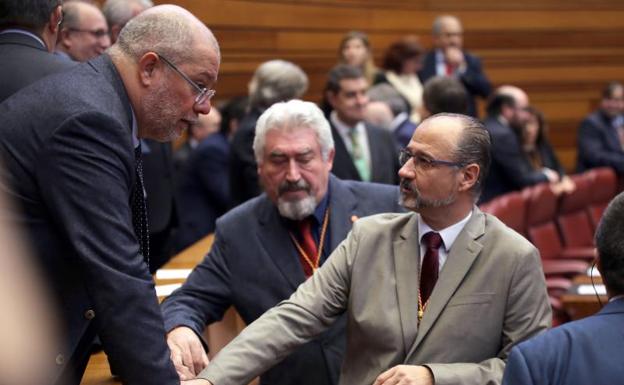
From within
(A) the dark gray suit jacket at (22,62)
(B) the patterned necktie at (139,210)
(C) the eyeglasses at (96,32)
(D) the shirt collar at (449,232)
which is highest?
(A) the dark gray suit jacket at (22,62)

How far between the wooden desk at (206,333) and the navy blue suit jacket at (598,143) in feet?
18.2

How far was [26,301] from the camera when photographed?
210cm

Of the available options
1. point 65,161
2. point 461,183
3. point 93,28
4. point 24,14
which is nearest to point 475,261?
point 461,183

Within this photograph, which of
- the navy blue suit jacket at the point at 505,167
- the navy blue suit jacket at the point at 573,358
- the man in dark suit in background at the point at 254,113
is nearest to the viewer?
the navy blue suit jacket at the point at 573,358

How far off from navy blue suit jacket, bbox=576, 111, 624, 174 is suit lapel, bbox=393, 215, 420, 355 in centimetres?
693

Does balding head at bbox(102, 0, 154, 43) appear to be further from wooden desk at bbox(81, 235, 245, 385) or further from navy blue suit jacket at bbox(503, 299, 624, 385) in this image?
navy blue suit jacket at bbox(503, 299, 624, 385)

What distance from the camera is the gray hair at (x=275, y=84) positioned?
4992 millimetres

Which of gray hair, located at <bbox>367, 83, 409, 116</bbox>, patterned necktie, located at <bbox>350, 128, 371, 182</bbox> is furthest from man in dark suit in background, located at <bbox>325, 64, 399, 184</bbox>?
gray hair, located at <bbox>367, 83, 409, 116</bbox>

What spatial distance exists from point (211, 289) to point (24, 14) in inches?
36.5

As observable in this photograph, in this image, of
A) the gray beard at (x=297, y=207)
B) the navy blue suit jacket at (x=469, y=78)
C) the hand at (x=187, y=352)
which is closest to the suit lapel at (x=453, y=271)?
the hand at (x=187, y=352)

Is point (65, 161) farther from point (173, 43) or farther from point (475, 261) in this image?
point (475, 261)

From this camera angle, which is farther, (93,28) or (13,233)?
(93,28)

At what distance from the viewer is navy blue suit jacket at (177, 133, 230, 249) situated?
6215 mm

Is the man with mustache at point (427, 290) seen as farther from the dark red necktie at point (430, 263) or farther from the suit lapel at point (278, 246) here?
the suit lapel at point (278, 246)
